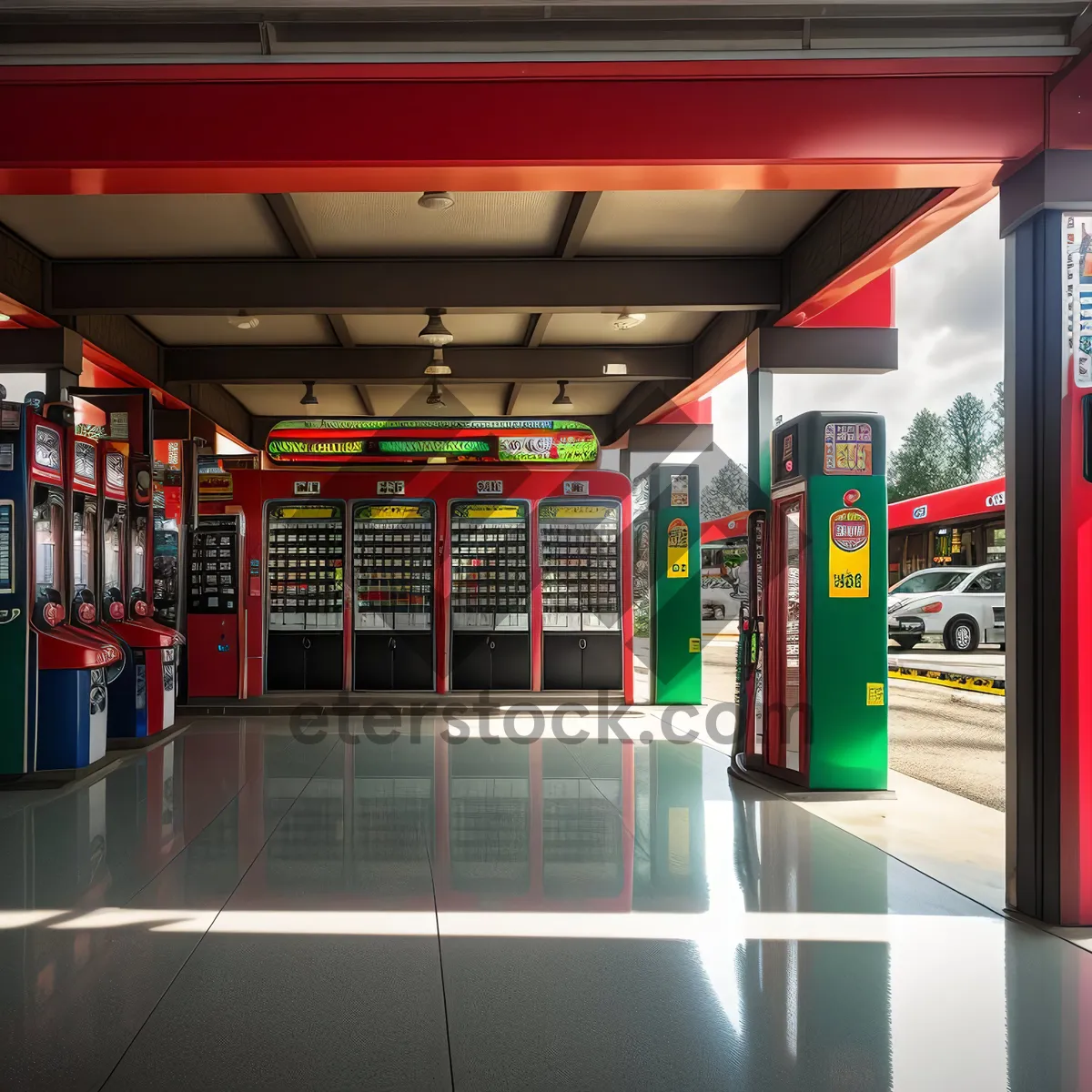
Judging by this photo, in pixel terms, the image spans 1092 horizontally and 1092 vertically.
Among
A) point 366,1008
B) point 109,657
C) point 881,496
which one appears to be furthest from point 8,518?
point 881,496

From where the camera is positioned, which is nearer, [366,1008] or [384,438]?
[366,1008]

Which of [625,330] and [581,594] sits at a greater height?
[625,330]

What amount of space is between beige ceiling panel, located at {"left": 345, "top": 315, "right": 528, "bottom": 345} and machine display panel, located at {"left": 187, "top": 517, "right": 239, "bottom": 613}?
8.62ft

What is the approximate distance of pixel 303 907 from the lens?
398 cm

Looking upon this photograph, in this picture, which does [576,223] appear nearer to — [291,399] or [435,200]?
[435,200]

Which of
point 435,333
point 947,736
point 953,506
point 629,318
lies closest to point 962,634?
point 953,506

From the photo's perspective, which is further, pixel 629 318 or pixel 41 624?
pixel 629 318


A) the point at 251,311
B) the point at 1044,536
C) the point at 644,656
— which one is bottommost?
the point at 644,656

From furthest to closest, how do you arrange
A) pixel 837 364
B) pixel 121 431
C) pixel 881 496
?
1. pixel 121 431
2. pixel 837 364
3. pixel 881 496

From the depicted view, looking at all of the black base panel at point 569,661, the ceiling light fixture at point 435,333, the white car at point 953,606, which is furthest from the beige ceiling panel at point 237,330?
the white car at point 953,606

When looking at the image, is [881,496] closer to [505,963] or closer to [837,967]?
[837,967]

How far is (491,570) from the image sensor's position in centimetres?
1084

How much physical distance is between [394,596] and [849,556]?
19.3 ft

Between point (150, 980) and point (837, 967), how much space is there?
2.25 meters
